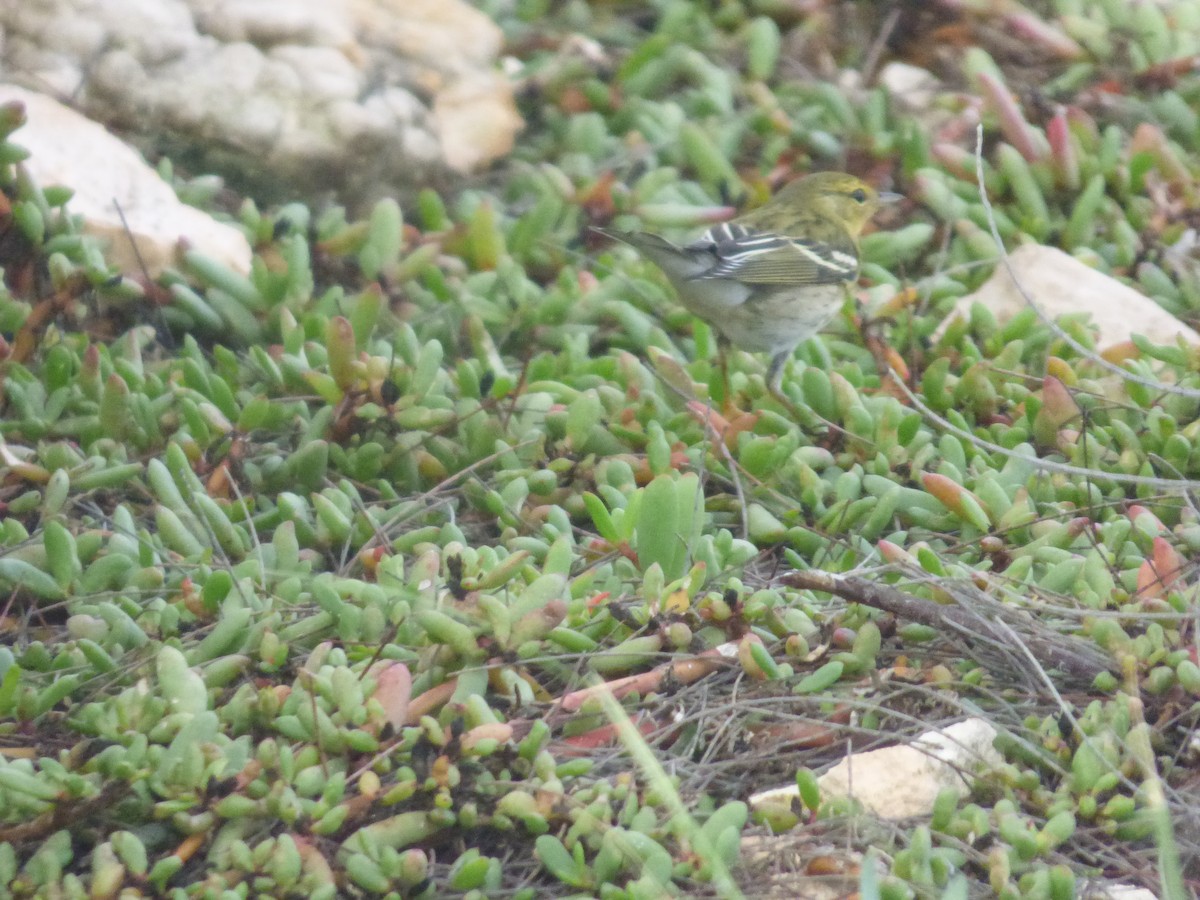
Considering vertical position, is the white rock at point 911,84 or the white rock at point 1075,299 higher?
the white rock at point 911,84

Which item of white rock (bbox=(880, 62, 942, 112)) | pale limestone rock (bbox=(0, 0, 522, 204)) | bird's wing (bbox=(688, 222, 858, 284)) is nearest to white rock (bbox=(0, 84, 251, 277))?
pale limestone rock (bbox=(0, 0, 522, 204))

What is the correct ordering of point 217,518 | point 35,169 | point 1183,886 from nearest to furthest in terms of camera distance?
1. point 1183,886
2. point 217,518
3. point 35,169

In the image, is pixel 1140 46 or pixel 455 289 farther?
pixel 1140 46

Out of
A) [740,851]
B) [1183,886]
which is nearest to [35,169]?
[740,851]

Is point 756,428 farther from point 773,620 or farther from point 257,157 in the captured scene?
point 257,157

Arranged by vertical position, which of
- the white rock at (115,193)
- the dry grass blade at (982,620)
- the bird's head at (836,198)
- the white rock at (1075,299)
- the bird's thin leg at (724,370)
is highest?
the dry grass blade at (982,620)

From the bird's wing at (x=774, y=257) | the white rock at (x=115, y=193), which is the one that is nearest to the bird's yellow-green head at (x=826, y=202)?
the bird's wing at (x=774, y=257)

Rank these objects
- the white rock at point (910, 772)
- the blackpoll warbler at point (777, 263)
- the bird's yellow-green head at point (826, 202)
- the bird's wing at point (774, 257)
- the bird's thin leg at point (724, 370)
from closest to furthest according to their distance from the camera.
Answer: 1. the white rock at point (910, 772)
2. the bird's thin leg at point (724, 370)
3. the blackpoll warbler at point (777, 263)
4. the bird's wing at point (774, 257)
5. the bird's yellow-green head at point (826, 202)

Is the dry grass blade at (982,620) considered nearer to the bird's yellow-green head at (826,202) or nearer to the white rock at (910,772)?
the white rock at (910,772)

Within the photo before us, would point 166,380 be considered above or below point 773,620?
below
